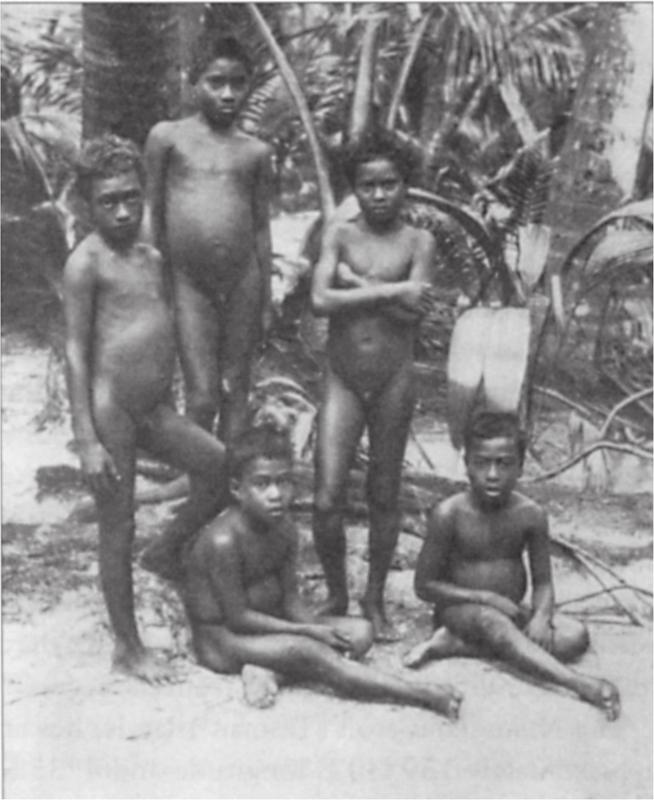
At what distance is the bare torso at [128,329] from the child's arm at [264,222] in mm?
308

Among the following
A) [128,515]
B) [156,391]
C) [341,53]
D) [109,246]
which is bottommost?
[128,515]

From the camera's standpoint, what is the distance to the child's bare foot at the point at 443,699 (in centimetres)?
397

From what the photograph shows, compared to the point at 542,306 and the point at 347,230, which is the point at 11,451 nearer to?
the point at 347,230

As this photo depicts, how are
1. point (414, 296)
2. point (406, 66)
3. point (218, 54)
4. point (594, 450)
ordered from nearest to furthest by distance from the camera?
point (414, 296) < point (218, 54) < point (406, 66) < point (594, 450)

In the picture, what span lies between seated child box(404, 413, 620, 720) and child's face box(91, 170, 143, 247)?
1023 mm

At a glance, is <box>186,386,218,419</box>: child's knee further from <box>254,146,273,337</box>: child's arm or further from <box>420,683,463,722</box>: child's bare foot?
<box>420,683,463,722</box>: child's bare foot

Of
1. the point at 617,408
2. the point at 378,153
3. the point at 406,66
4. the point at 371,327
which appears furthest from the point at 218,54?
the point at 617,408

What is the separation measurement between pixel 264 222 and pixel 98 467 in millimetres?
796

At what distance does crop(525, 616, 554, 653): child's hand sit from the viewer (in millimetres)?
4094

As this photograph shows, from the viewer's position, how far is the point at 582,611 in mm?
4395

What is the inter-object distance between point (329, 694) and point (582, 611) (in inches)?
31.9

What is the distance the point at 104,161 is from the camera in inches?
154

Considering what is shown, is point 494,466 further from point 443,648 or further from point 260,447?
point 260,447


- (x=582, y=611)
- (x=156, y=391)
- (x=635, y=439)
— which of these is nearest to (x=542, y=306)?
(x=635, y=439)
